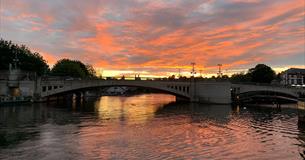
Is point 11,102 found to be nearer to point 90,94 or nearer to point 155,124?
point 155,124

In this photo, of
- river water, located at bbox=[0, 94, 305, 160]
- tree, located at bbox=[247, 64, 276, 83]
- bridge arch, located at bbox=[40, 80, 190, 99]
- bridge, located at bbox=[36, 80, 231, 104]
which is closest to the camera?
river water, located at bbox=[0, 94, 305, 160]

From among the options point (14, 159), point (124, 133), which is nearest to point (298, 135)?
point (124, 133)

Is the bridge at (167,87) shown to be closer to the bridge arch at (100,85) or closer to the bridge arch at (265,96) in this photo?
the bridge arch at (100,85)

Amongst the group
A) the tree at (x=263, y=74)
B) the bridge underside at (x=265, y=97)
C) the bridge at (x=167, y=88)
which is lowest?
the bridge underside at (x=265, y=97)

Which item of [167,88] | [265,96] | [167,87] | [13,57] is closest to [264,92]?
[265,96]

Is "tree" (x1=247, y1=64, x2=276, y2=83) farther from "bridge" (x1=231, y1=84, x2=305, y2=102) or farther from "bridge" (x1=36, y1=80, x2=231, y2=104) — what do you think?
"bridge" (x1=36, y1=80, x2=231, y2=104)

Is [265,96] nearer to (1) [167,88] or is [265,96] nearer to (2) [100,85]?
(1) [167,88]

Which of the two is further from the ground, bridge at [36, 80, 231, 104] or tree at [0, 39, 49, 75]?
tree at [0, 39, 49, 75]

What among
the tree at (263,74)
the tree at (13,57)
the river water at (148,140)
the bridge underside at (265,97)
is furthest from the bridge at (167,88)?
the river water at (148,140)

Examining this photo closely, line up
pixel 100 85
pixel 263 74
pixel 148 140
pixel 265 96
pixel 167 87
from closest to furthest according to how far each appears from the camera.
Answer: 1. pixel 148 140
2. pixel 100 85
3. pixel 167 87
4. pixel 265 96
5. pixel 263 74

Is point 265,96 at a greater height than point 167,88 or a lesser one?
lesser

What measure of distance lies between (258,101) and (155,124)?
87.7m

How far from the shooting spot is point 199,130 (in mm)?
52969

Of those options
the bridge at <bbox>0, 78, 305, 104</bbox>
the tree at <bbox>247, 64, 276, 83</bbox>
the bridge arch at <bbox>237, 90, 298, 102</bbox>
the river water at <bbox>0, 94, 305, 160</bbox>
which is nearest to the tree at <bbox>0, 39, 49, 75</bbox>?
the bridge at <bbox>0, 78, 305, 104</bbox>
